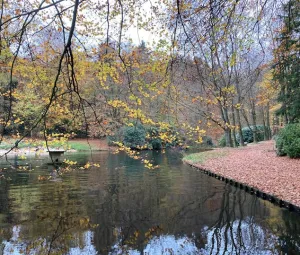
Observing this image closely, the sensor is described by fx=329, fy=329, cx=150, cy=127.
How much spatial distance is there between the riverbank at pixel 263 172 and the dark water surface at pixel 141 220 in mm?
459

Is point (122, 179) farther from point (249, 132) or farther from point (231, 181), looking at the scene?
point (249, 132)

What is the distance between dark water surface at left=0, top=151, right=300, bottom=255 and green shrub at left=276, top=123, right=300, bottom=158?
3.94m

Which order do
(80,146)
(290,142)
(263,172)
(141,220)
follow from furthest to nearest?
(80,146), (290,142), (263,172), (141,220)

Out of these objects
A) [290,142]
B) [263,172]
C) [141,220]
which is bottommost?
[141,220]

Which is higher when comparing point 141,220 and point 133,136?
point 133,136

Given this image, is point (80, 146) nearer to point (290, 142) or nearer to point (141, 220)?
point (290, 142)

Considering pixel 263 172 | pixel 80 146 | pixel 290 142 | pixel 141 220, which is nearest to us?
pixel 141 220

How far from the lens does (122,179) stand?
1255cm

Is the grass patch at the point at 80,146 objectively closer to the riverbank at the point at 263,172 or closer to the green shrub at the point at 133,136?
the green shrub at the point at 133,136

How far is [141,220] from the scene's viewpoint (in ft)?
22.3

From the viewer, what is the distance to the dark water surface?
207 inches

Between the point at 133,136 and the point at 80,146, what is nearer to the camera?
the point at 133,136

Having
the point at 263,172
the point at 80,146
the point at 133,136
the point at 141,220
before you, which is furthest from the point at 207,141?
the point at 141,220

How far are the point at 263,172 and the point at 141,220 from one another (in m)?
6.13
